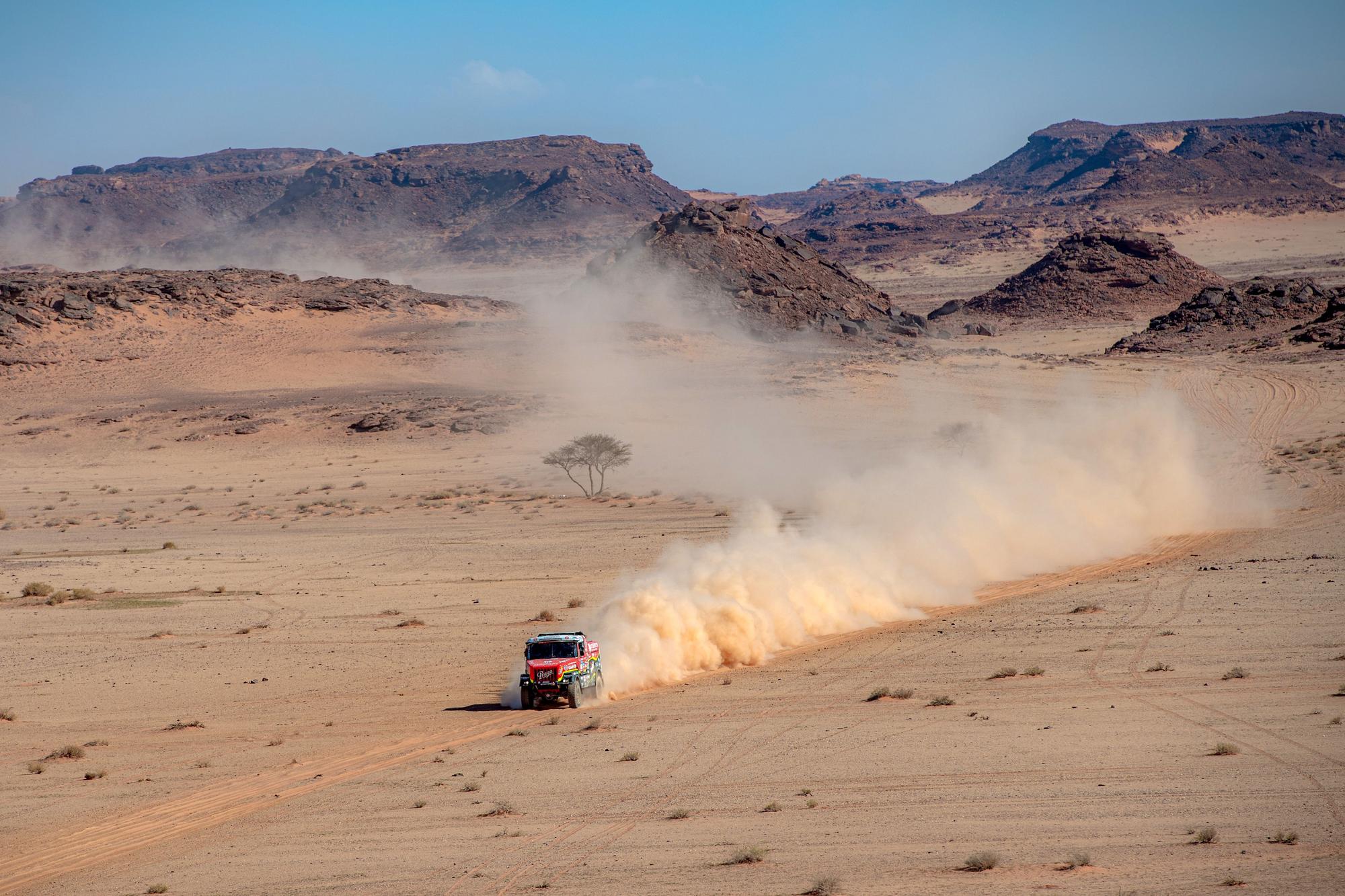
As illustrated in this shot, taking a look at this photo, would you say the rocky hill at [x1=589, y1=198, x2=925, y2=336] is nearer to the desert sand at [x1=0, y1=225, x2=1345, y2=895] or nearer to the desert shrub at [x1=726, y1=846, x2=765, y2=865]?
the desert sand at [x1=0, y1=225, x2=1345, y2=895]

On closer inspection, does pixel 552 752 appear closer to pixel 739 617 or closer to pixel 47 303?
pixel 739 617

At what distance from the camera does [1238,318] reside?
85250mm

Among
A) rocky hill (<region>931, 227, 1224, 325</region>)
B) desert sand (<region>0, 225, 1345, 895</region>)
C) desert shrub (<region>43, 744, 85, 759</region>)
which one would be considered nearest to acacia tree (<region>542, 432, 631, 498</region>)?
desert sand (<region>0, 225, 1345, 895</region>)

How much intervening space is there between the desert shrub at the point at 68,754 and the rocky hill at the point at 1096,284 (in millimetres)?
94737

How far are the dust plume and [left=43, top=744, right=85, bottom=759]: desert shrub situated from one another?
8.57 meters

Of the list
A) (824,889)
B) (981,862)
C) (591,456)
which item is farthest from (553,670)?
(591,456)

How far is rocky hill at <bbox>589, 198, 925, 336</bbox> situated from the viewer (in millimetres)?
92000

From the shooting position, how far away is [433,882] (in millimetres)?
12391

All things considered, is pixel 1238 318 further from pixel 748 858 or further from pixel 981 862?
pixel 748 858

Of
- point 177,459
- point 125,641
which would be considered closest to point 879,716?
point 125,641

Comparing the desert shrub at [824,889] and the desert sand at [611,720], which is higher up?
the desert shrub at [824,889]

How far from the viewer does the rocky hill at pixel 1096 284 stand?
355ft

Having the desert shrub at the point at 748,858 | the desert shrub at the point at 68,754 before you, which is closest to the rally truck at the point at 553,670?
the desert shrub at the point at 68,754

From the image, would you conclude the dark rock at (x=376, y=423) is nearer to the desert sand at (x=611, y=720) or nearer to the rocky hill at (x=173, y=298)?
the desert sand at (x=611, y=720)
